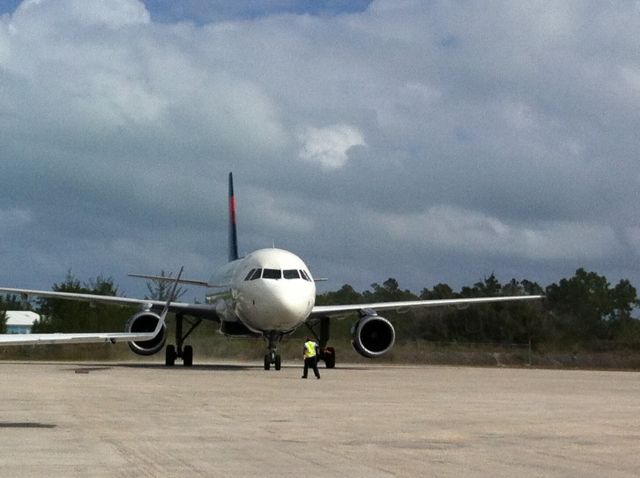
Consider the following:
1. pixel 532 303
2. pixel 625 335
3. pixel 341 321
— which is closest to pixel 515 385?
pixel 341 321

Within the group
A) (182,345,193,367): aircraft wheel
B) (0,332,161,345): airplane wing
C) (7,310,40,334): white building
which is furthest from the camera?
(7,310,40,334): white building

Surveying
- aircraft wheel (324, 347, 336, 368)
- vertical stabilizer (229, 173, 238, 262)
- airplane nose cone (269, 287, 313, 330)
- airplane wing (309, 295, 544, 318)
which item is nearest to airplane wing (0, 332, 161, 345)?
airplane nose cone (269, 287, 313, 330)

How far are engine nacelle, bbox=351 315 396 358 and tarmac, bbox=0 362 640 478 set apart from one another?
1276cm

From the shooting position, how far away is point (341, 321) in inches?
2132

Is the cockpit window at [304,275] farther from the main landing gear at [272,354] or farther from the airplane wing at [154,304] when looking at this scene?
the airplane wing at [154,304]

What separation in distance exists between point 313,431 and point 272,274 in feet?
65.6

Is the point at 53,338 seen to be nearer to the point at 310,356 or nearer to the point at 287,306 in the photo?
the point at 310,356

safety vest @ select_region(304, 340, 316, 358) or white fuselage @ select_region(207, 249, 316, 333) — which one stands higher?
white fuselage @ select_region(207, 249, 316, 333)

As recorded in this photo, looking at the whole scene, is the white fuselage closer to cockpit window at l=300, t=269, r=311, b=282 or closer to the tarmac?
cockpit window at l=300, t=269, r=311, b=282

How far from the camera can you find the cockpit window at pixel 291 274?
33.1 meters

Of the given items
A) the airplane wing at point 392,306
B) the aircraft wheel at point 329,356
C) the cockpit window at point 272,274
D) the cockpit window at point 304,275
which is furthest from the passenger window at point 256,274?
the aircraft wheel at point 329,356

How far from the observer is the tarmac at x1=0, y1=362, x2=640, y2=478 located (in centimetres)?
972

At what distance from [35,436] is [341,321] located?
138 feet

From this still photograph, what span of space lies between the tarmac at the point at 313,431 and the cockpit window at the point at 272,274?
9217mm
